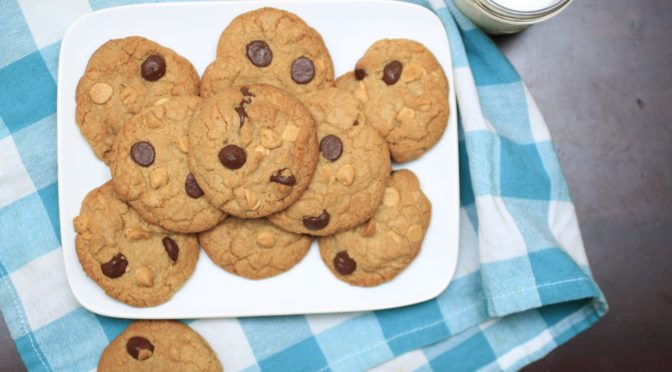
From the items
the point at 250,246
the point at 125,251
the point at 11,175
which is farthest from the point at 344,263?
the point at 11,175

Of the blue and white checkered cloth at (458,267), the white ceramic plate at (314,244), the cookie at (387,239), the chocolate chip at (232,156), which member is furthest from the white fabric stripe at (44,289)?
the cookie at (387,239)

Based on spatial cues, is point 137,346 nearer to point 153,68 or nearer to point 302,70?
point 153,68

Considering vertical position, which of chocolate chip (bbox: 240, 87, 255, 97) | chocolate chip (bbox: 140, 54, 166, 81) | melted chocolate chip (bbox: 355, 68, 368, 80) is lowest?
melted chocolate chip (bbox: 355, 68, 368, 80)

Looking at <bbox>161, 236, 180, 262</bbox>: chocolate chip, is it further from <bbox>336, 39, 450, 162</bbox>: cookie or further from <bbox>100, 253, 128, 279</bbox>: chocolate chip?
<bbox>336, 39, 450, 162</bbox>: cookie

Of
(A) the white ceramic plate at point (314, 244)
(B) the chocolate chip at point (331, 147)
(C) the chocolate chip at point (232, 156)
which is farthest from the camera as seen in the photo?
(A) the white ceramic plate at point (314, 244)

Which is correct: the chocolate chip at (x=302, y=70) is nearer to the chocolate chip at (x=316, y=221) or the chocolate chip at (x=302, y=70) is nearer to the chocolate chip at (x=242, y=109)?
the chocolate chip at (x=242, y=109)

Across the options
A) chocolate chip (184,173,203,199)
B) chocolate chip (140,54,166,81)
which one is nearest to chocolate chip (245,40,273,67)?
chocolate chip (140,54,166,81)

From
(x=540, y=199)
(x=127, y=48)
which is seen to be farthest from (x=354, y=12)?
(x=540, y=199)
